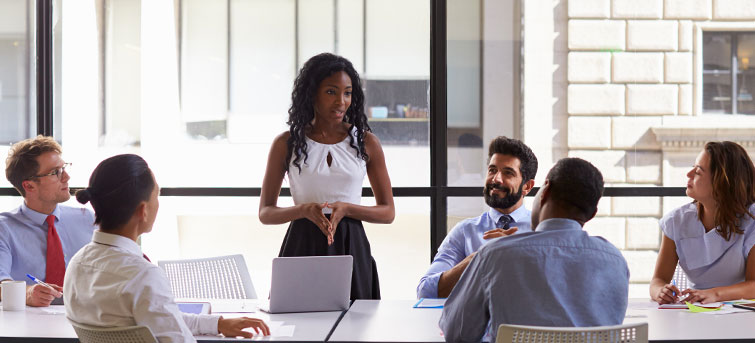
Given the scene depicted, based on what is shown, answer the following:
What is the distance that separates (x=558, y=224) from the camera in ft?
7.22

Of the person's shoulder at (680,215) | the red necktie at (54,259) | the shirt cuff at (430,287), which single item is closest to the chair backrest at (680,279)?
the person's shoulder at (680,215)

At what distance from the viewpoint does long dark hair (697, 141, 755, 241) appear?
331cm

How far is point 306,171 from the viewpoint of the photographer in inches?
139

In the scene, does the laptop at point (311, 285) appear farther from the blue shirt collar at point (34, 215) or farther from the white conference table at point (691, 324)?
the blue shirt collar at point (34, 215)

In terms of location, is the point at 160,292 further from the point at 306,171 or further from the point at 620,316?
the point at 306,171

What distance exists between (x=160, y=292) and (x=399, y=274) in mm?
3131

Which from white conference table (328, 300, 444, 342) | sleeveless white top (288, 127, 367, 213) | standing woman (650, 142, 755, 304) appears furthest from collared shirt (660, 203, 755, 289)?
sleeveless white top (288, 127, 367, 213)

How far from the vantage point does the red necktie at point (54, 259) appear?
3297 mm

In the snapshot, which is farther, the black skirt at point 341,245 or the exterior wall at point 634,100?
the exterior wall at point 634,100

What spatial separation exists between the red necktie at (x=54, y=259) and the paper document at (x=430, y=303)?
4.94 feet

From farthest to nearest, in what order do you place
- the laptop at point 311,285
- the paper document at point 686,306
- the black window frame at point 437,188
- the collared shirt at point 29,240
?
the black window frame at point 437,188
the collared shirt at point 29,240
the paper document at point 686,306
the laptop at point 311,285

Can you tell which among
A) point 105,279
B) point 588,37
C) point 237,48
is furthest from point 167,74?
point 105,279

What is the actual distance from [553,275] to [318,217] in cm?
142

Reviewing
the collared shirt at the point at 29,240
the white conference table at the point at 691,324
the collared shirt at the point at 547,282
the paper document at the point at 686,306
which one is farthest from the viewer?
the collared shirt at the point at 29,240
